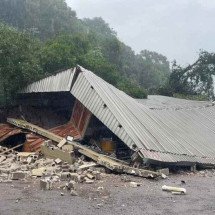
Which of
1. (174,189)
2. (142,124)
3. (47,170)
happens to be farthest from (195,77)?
(174,189)

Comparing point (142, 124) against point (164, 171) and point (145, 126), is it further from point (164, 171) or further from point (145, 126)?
point (164, 171)

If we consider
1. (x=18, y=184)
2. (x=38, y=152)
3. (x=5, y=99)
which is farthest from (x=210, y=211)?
(x=5, y=99)

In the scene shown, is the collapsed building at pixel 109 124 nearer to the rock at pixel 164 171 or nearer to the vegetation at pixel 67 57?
the rock at pixel 164 171

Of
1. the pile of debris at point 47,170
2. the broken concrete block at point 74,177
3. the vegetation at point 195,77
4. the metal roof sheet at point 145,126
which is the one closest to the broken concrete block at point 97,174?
the pile of debris at point 47,170

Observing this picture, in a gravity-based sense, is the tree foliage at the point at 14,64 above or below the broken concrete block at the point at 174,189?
above

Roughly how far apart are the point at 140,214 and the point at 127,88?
964 inches

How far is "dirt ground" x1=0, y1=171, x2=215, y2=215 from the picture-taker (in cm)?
1009

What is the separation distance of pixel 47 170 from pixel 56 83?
246 inches

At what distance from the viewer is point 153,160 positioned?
1494cm

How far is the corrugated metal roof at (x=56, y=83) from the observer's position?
18.9 metres

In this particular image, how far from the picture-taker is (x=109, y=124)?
16641 millimetres

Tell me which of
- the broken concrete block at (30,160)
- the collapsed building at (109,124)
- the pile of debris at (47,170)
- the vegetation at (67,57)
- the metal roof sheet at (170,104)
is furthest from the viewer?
the metal roof sheet at (170,104)

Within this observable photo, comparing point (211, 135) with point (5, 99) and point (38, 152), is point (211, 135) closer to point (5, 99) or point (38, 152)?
point (38, 152)

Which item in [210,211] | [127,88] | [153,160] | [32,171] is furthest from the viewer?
[127,88]
